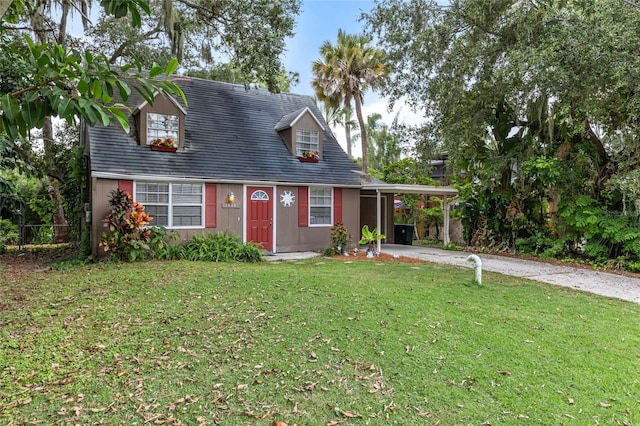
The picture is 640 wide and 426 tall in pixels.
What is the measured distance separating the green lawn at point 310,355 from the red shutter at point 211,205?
448 cm

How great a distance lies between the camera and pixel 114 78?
2.05 metres

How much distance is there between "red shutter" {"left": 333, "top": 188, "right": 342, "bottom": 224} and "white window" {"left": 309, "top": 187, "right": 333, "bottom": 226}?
142 mm

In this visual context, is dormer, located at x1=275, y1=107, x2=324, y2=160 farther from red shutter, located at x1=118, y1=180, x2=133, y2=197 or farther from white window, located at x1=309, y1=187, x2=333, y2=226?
red shutter, located at x1=118, y1=180, x2=133, y2=197

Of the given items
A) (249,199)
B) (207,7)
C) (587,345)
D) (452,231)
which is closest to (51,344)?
(587,345)

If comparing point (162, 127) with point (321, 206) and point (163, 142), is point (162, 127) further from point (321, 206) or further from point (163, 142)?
point (321, 206)

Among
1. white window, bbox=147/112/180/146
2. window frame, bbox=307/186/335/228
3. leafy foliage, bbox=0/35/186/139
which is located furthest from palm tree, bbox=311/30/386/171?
leafy foliage, bbox=0/35/186/139

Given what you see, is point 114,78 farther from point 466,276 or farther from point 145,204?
point 145,204

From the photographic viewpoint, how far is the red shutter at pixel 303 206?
12141 mm

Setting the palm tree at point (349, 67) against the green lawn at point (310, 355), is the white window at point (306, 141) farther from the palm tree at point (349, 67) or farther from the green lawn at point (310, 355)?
the green lawn at point (310, 355)

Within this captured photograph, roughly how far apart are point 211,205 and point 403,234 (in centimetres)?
852

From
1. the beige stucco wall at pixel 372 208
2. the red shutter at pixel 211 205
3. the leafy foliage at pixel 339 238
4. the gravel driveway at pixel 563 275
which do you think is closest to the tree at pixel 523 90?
the gravel driveway at pixel 563 275

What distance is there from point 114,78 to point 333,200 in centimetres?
1082

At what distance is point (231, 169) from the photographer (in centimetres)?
1129

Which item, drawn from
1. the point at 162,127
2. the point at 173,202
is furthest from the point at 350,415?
the point at 162,127
